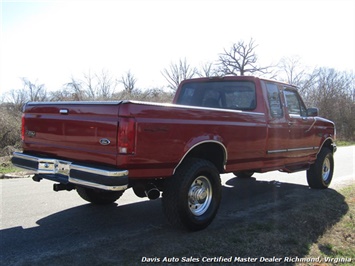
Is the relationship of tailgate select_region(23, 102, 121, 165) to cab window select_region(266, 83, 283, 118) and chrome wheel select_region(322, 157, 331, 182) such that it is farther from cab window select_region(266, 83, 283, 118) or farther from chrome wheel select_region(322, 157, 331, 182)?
chrome wheel select_region(322, 157, 331, 182)

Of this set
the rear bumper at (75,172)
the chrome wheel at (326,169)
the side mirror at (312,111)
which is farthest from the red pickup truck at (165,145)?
the chrome wheel at (326,169)

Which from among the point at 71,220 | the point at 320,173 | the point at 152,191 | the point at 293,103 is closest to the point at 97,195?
the point at 71,220

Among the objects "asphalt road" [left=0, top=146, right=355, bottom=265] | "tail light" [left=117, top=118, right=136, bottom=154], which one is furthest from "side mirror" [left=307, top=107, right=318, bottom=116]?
"tail light" [left=117, top=118, right=136, bottom=154]

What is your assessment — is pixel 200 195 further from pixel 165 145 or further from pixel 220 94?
pixel 220 94

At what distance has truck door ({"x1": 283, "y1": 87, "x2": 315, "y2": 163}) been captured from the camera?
634cm

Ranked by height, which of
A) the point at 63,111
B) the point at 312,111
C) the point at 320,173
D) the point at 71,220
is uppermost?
the point at 312,111

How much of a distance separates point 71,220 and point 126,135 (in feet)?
6.26

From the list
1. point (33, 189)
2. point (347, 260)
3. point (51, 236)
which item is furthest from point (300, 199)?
point (33, 189)

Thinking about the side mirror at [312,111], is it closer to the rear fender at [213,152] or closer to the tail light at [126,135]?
the rear fender at [213,152]

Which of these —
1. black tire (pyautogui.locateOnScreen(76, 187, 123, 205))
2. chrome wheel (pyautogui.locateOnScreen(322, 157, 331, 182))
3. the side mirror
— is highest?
the side mirror

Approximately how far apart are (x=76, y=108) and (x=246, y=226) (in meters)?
2.62

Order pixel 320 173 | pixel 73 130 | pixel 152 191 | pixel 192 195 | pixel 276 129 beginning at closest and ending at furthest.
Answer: pixel 73 130
pixel 152 191
pixel 192 195
pixel 276 129
pixel 320 173

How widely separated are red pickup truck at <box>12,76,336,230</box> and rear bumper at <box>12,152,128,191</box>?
10 millimetres

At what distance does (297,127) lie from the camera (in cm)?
650
